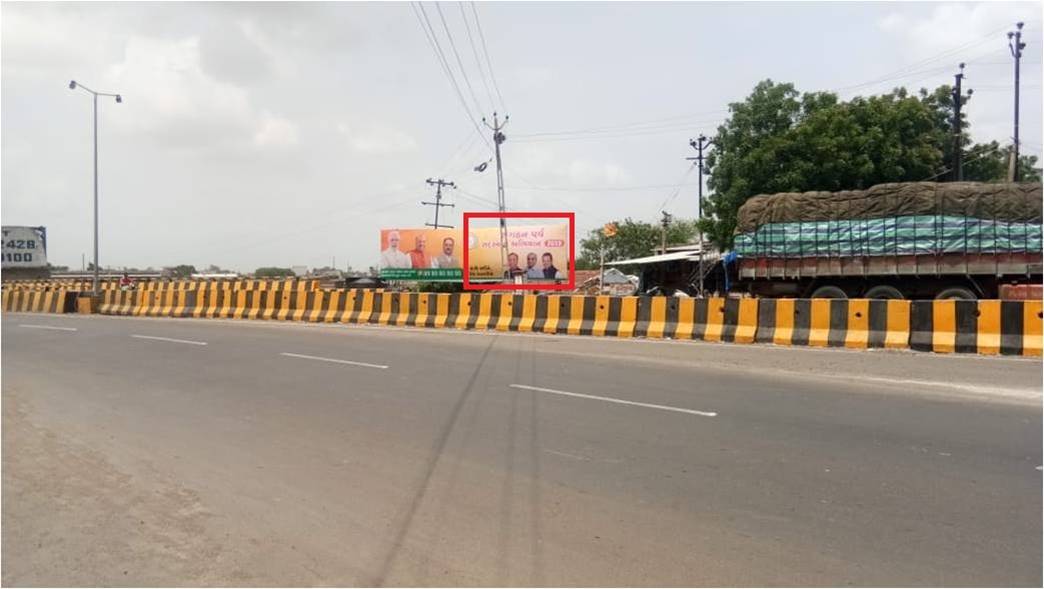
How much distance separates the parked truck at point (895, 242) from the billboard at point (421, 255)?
21067mm

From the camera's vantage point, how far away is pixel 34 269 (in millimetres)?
48000

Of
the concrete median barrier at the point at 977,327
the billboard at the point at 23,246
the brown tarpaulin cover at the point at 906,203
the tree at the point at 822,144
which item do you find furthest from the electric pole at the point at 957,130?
the billboard at the point at 23,246

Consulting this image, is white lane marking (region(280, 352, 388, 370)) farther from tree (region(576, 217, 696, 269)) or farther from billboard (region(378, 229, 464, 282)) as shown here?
tree (region(576, 217, 696, 269))

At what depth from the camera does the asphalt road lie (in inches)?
155

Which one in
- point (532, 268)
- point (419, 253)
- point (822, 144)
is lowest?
point (532, 268)

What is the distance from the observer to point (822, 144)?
26.7 metres

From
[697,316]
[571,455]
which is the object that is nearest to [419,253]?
[697,316]

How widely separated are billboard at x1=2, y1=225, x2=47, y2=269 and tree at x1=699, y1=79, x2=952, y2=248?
137 feet

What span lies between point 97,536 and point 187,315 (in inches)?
814

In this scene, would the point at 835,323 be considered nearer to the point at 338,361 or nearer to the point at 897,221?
the point at 897,221

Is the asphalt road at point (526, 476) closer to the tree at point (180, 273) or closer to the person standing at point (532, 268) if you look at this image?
the person standing at point (532, 268)

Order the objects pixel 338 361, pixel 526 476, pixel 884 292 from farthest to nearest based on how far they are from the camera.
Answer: pixel 884 292, pixel 338 361, pixel 526 476

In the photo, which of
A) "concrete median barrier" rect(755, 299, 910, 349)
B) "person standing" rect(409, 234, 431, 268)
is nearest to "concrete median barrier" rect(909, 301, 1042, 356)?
"concrete median barrier" rect(755, 299, 910, 349)

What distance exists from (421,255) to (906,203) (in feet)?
85.2
